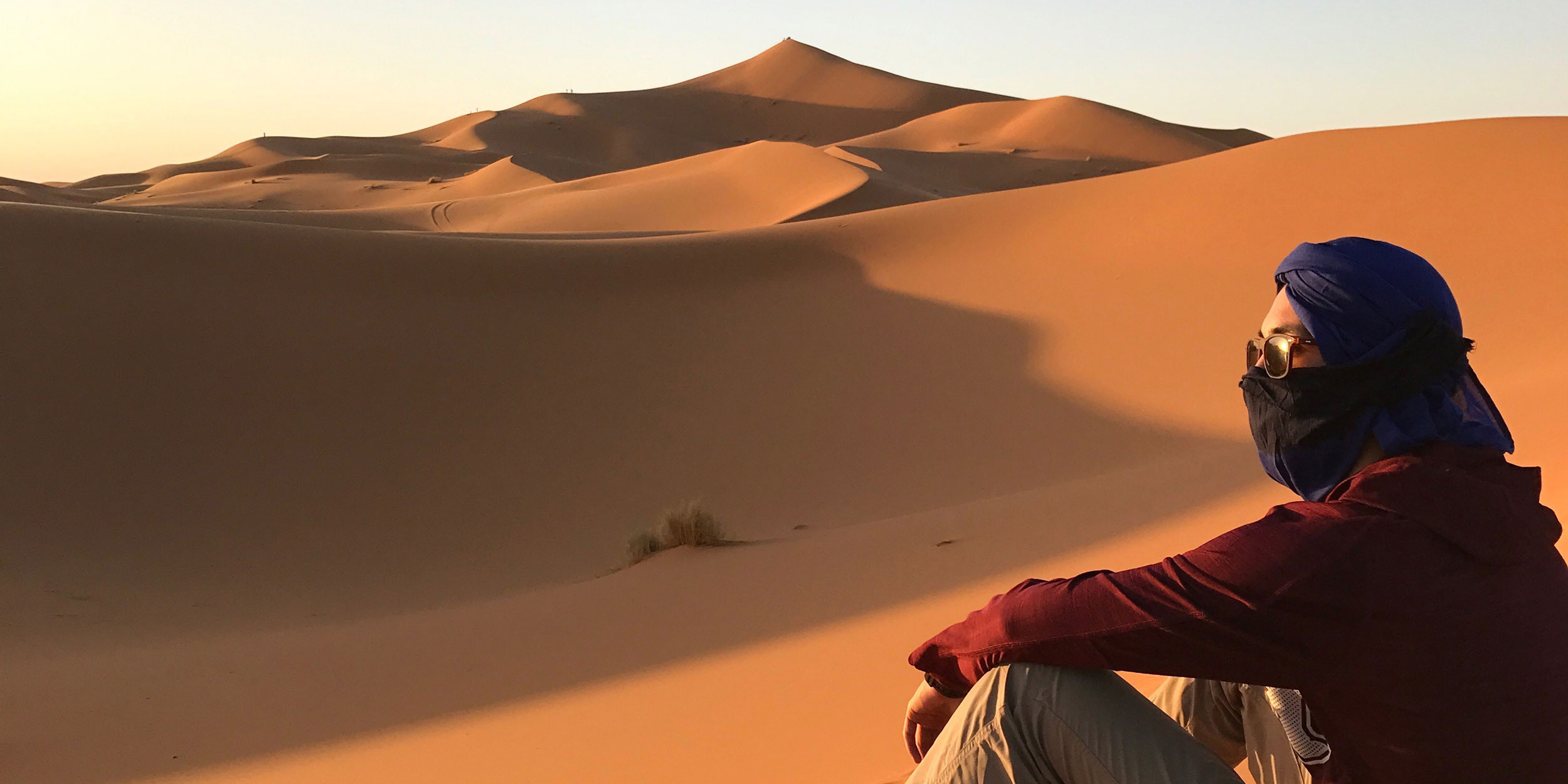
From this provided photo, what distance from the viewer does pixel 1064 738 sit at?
2014 millimetres

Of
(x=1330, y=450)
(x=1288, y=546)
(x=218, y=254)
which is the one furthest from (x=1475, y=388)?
(x=218, y=254)

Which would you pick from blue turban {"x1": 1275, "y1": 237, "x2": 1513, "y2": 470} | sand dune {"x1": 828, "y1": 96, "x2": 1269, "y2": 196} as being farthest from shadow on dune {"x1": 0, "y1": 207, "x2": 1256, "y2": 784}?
sand dune {"x1": 828, "y1": 96, "x2": 1269, "y2": 196}

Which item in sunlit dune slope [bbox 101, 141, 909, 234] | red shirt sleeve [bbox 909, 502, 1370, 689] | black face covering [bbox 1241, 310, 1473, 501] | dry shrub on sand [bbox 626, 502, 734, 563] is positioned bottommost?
dry shrub on sand [bbox 626, 502, 734, 563]

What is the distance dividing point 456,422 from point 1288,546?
1004 centimetres

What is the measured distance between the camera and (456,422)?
436 inches

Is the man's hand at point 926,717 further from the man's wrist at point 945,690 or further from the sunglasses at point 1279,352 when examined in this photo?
the sunglasses at point 1279,352

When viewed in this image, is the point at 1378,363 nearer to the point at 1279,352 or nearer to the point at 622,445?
the point at 1279,352

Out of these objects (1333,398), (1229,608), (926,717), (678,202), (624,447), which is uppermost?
(1333,398)

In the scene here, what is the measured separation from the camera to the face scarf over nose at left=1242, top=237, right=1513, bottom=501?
1833 millimetres

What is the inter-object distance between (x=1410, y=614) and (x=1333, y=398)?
1.21ft

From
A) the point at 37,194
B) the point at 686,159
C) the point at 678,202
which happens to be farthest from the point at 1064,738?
the point at 37,194

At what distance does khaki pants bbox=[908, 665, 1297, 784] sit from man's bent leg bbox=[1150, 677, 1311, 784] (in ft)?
0.63

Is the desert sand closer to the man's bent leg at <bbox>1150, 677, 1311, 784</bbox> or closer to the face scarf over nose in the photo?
the man's bent leg at <bbox>1150, 677, 1311, 784</bbox>

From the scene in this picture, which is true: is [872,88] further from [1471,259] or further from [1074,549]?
[1074,549]
